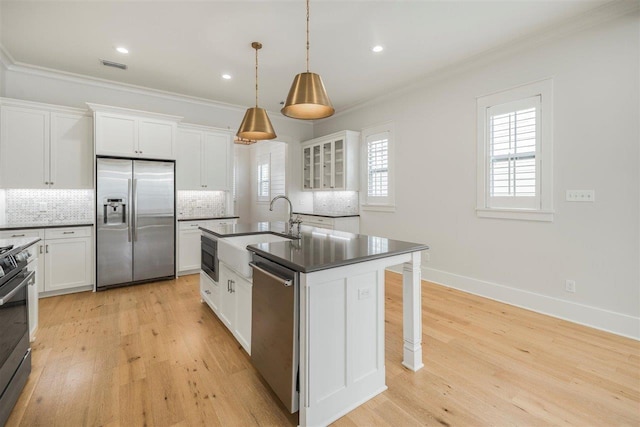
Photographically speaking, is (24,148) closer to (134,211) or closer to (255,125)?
(134,211)

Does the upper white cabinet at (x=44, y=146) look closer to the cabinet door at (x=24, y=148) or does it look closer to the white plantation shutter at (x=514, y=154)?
the cabinet door at (x=24, y=148)

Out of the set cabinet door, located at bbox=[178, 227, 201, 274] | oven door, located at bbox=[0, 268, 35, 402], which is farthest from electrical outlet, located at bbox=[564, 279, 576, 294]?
cabinet door, located at bbox=[178, 227, 201, 274]

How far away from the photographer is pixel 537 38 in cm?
324

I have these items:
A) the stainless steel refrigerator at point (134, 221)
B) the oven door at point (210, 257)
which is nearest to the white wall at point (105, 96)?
the stainless steel refrigerator at point (134, 221)

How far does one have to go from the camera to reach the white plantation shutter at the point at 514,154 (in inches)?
130

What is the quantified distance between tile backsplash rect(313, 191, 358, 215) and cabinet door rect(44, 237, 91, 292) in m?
4.00

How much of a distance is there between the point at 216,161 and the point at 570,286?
5.09m

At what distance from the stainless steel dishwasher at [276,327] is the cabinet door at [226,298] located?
21.4 inches

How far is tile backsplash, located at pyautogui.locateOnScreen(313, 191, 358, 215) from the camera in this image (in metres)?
5.75

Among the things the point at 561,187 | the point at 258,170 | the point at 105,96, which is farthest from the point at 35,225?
the point at 561,187

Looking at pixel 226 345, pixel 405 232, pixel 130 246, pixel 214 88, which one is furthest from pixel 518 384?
pixel 214 88

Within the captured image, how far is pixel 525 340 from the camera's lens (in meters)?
2.70

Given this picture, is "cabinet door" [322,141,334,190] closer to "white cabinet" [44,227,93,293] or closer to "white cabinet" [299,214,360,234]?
"white cabinet" [299,214,360,234]

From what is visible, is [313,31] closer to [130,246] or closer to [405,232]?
[405,232]
